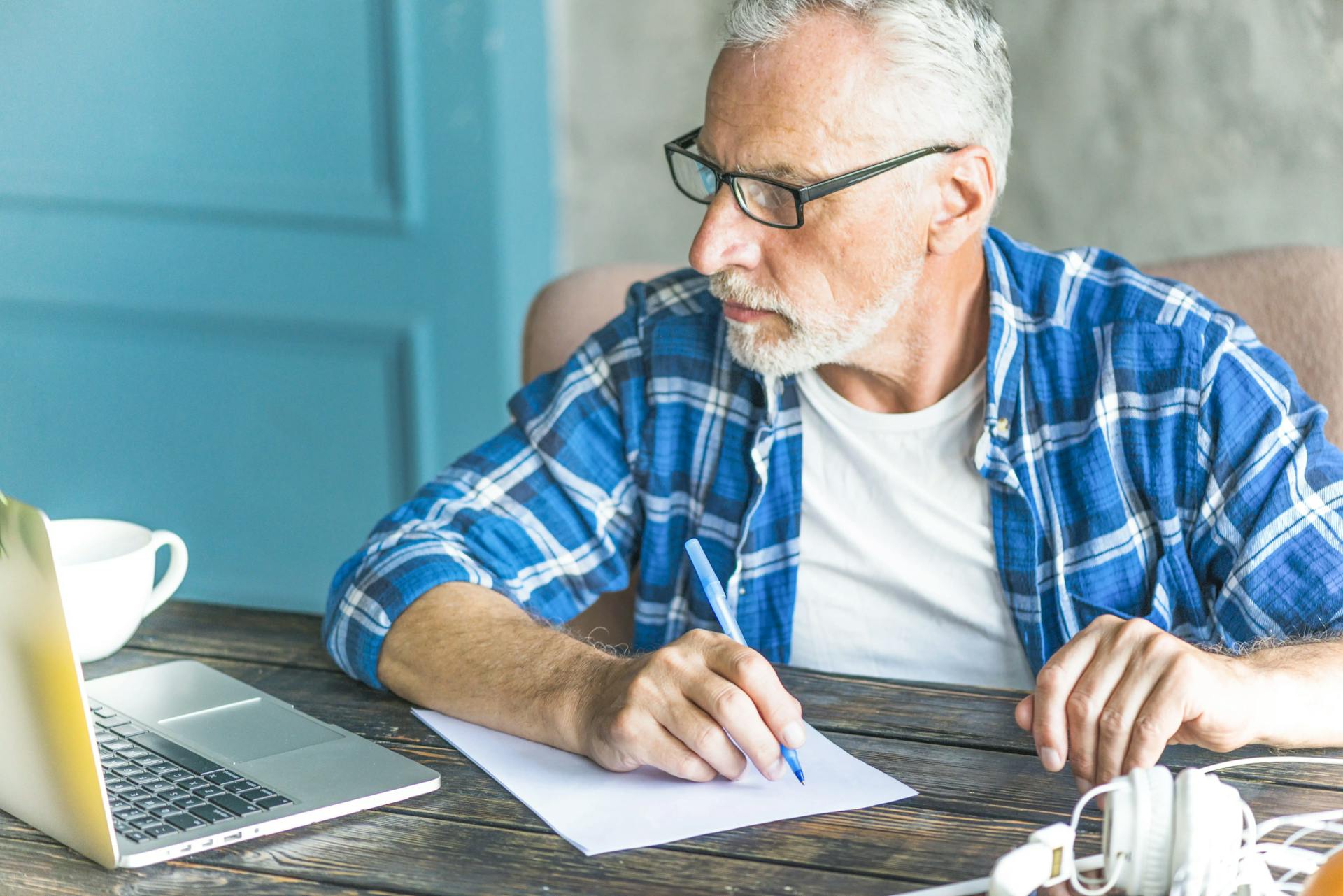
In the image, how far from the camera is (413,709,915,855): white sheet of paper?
36.0 inches

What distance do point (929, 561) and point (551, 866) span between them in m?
0.70

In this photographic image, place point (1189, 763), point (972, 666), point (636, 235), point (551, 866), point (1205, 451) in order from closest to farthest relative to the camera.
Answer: point (551, 866), point (1189, 763), point (1205, 451), point (972, 666), point (636, 235)

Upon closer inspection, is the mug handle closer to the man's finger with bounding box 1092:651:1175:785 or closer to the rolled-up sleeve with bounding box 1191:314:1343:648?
the man's finger with bounding box 1092:651:1175:785

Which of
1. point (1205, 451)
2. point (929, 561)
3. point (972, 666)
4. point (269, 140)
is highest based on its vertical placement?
point (269, 140)

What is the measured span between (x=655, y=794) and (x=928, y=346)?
67 cm

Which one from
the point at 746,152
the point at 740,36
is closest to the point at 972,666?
the point at 746,152

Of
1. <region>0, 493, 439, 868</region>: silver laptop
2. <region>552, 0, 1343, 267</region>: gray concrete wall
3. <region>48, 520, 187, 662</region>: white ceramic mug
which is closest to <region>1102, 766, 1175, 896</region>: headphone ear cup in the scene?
<region>0, 493, 439, 868</region>: silver laptop

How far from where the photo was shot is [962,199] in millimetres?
1447

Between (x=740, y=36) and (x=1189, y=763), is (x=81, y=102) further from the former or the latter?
(x=1189, y=763)

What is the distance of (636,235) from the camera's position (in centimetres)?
265

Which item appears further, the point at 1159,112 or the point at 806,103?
the point at 1159,112

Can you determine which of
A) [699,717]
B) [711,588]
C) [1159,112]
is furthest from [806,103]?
[1159,112]

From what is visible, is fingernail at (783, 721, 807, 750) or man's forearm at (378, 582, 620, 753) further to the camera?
man's forearm at (378, 582, 620, 753)

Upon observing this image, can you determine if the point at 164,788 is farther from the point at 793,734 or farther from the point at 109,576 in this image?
the point at 793,734
